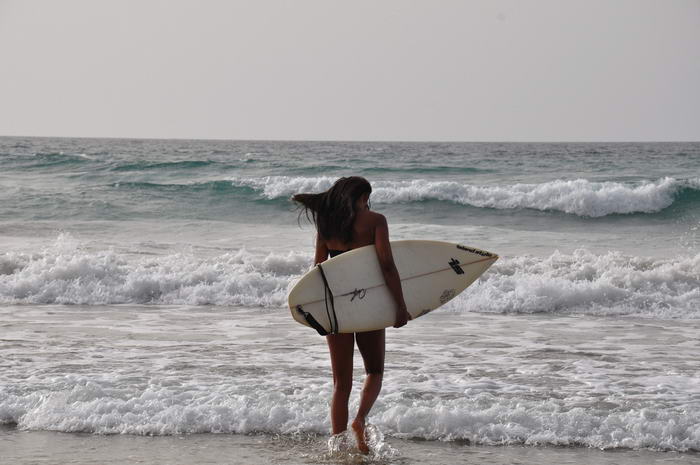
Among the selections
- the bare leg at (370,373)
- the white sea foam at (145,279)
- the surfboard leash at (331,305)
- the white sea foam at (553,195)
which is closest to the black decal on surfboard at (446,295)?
the bare leg at (370,373)

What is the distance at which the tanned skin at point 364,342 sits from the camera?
171 inches

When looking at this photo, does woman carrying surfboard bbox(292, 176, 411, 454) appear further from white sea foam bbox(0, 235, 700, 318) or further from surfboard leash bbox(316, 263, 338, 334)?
white sea foam bbox(0, 235, 700, 318)

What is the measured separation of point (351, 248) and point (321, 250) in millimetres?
194

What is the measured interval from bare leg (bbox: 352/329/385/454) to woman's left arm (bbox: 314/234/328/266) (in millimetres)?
444

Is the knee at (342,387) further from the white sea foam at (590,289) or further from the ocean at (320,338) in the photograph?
the white sea foam at (590,289)

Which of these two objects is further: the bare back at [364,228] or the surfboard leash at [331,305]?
the surfboard leash at [331,305]

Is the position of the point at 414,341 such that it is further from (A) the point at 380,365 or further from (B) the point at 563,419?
(A) the point at 380,365

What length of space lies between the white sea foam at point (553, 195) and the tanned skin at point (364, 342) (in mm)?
15512

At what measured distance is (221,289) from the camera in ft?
35.1

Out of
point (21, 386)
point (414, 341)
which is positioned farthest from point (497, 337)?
point (21, 386)

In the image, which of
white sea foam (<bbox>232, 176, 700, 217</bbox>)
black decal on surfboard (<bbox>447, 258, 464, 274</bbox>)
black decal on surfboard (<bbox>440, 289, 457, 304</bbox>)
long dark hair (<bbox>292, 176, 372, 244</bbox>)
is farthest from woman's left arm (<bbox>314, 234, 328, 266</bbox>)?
white sea foam (<bbox>232, 176, 700, 217</bbox>)

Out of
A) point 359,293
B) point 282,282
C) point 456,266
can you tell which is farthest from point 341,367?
point 282,282

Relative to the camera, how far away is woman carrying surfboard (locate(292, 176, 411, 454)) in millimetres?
4266

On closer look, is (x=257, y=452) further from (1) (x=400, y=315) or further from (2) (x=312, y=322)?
(1) (x=400, y=315)
